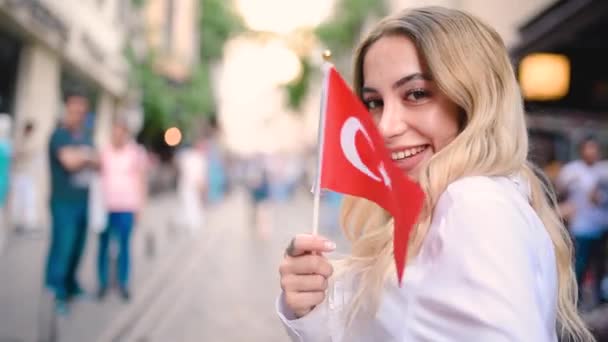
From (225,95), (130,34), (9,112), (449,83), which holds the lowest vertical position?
(449,83)

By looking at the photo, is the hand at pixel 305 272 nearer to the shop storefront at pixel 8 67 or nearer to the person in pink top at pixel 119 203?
the person in pink top at pixel 119 203

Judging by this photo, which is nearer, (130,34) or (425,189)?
(425,189)

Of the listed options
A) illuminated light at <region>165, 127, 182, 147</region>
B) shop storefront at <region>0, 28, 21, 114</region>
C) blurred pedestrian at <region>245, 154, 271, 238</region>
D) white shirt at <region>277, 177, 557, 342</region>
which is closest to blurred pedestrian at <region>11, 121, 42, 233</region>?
shop storefront at <region>0, 28, 21, 114</region>

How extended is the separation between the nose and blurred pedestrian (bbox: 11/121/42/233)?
985 cm

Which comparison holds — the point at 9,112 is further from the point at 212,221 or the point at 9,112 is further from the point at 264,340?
the point at 264,340

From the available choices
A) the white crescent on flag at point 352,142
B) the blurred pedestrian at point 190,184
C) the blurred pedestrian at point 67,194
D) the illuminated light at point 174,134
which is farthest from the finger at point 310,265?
the illuminated light at point 174,134

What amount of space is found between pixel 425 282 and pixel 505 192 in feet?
0.80

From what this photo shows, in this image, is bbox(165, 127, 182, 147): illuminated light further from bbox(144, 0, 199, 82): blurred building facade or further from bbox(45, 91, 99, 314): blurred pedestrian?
bbox(45, 91, 99, 314): blurred pedestrian

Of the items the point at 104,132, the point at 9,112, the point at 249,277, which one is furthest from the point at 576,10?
the point at 104,132

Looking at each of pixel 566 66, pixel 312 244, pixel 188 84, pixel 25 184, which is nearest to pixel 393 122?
pixel 312 244

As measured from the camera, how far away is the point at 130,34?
23812mm

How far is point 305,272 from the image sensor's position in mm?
1483

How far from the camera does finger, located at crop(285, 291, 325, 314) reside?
1.50 metres

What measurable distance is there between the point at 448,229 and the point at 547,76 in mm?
7812
